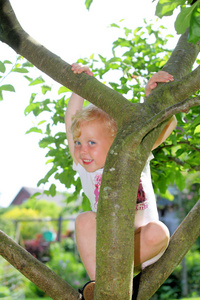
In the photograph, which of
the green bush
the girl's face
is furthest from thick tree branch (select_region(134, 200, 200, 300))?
the green bush

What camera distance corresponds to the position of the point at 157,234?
1545 mm

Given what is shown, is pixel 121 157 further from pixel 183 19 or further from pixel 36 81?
pixel 36 81

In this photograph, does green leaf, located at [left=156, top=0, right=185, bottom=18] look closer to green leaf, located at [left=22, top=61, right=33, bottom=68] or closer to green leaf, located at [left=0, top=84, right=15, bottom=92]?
green leaf, located at [left=0, top=84, right=15, bottom=92]

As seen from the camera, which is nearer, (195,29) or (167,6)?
(195,29)

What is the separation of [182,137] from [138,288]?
1.23 meters

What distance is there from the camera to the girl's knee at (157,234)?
4.92 feet

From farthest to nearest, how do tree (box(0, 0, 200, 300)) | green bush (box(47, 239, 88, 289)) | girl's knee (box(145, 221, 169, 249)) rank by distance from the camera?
green bush (box(47, 239, 88, 289)) → girl's knee (box(145, 221, 169, 249)) → tree (box(0, 0, 200, 300))

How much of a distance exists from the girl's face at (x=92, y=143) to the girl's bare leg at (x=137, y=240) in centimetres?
28

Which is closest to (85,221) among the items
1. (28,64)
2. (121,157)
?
(121,157)

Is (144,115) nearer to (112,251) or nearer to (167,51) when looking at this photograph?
(112,251)

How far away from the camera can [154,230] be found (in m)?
1.58

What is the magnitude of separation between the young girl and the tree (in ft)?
0.41

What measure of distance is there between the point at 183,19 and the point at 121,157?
49 centimetres

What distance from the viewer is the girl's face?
177cm
